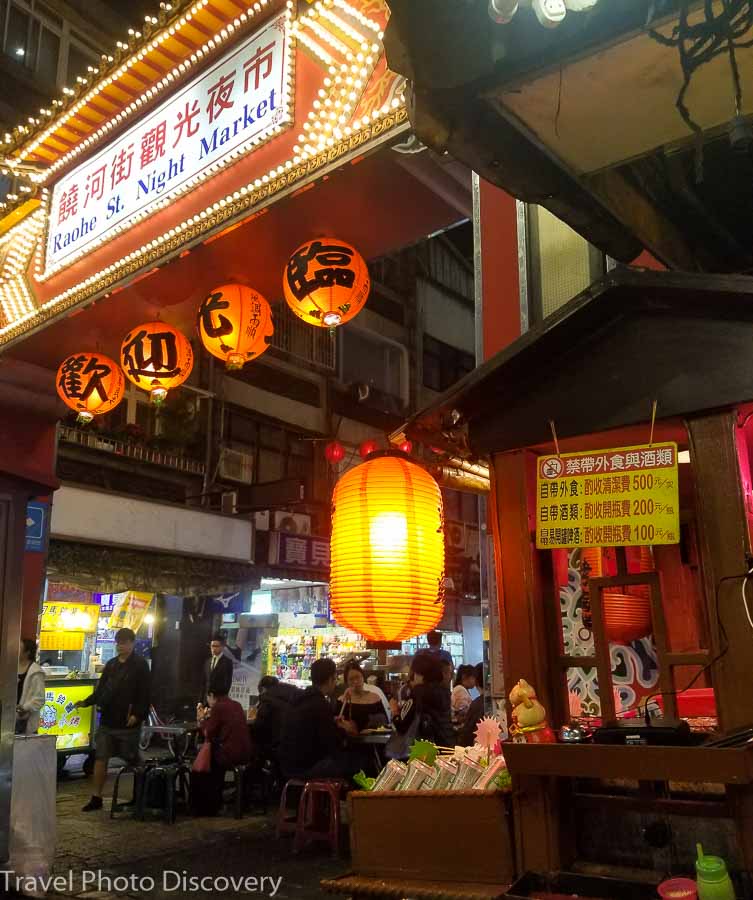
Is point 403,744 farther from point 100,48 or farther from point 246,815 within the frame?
point 100,48

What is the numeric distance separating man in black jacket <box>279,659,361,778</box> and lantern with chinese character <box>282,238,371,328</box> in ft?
15.8

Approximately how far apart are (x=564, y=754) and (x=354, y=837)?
5.38 ft

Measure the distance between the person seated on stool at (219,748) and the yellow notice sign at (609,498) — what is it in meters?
7.30

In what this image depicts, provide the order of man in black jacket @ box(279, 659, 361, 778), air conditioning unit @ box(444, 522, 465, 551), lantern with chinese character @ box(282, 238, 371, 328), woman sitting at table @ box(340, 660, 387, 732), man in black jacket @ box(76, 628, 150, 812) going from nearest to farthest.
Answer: lantern with chinese character @ box(282, 238, 371, 328)
man in black jacket @ box(279, 659, 361, 778)
woman sitting at table @ box(340, 660, 387, 732)
man in black jacket @ box(76, 628, 150, 812)
air conditioning unit @ box(444, 522, 465, 551)

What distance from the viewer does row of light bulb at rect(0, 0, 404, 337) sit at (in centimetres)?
600

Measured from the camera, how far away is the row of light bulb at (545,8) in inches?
115

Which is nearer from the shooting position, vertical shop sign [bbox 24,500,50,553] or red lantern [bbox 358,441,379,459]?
red lantern [bbox 358,441,379,459]

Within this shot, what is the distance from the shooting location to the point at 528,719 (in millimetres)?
4148

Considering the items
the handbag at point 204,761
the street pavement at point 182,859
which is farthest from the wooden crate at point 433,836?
the handbag at point 204,761

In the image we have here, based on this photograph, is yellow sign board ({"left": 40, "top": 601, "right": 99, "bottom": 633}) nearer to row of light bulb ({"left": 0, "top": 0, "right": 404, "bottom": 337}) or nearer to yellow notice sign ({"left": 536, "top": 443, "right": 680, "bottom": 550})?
row of light bulb ({"left": 0, "top": 0, "right": 404, "bottom": 337})

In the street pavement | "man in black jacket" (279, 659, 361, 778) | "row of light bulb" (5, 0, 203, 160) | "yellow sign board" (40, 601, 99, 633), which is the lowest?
the street pavement

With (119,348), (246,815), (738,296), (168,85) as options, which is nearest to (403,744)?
(246,815)

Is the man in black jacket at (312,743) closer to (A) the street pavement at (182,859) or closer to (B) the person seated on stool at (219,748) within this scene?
(A) the street pavement at (182,859)

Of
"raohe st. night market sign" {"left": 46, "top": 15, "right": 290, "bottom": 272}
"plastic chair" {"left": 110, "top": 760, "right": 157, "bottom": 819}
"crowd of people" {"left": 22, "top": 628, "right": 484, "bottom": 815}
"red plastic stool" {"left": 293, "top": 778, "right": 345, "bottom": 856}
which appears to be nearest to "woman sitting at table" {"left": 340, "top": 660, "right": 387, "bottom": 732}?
"crowd of people" {"left": 22, "top": 628, "right": 484, "bottom": 815}
